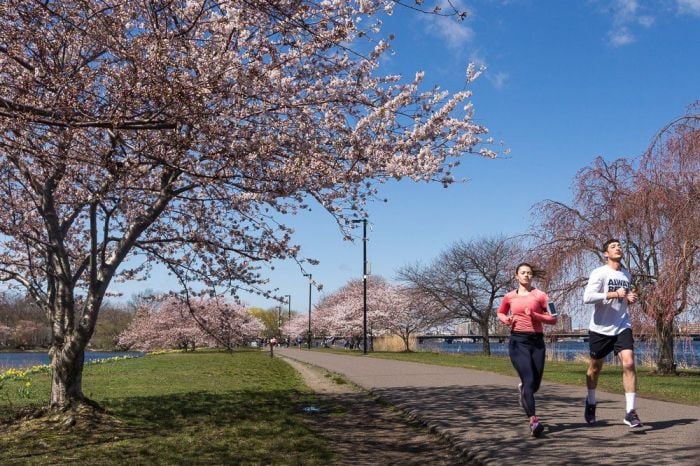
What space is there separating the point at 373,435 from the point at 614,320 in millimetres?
3143

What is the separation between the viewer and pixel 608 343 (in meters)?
6.60

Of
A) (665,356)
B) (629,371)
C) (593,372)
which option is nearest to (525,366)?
(593,372)

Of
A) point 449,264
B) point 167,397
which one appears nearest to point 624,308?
point 167,397

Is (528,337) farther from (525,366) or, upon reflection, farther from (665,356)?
(665,356)

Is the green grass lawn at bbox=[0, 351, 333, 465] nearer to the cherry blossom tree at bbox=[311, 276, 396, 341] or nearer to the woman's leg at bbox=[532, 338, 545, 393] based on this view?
the woman's leg at bbox=[532, 338, 545, 393]

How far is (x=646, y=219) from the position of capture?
1633 centimetres

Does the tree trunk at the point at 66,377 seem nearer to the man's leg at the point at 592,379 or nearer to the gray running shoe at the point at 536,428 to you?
the gray running shoe at the point at 536,428

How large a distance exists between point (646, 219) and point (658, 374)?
4861 mm

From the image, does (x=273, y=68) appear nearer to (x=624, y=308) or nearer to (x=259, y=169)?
(x=259, y=169)

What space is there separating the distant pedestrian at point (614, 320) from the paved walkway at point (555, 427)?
470 mm

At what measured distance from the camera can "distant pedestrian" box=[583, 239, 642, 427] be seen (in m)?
6.43

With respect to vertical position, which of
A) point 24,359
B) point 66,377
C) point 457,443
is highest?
point 66,377

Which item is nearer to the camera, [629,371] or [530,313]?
[629,371]

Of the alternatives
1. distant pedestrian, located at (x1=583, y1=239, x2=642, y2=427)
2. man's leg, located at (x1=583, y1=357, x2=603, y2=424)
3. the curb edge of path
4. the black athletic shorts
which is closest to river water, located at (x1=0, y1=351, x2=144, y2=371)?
the curb edge of path
